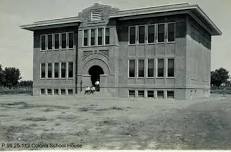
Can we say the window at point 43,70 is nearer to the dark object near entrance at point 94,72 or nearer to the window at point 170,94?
the dark object near entrance at point 94,72

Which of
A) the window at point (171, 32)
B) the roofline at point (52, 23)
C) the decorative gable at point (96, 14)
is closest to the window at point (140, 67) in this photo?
the window at point (171, 32)

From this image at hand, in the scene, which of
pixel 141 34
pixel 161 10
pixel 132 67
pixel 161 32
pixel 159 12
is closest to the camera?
pixel 161 10

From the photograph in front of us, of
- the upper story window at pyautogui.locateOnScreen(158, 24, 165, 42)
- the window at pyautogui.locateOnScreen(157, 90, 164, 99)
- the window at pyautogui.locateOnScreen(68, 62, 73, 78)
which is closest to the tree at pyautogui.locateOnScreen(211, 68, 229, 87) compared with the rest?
the window at pyautogui.locateOnScreen(68, 62, 73, 78)

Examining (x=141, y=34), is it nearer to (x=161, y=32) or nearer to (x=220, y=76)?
(x=161, y=32)

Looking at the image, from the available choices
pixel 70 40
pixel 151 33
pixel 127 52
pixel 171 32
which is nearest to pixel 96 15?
pixel 70 40

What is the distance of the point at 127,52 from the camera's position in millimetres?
32969

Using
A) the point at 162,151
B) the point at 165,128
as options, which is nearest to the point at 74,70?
the point at 165,128

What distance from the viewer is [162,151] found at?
7.96 m

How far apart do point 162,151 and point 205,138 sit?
87.5 inches

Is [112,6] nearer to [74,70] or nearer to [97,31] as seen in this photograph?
[97,31]

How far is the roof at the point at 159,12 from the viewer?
2922 centimetres

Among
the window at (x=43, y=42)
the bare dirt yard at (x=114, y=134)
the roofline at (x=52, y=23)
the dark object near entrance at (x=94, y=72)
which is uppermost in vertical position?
the roofline at (x=52, y=23)

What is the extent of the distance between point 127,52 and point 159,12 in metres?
5.27

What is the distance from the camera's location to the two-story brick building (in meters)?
30.3
